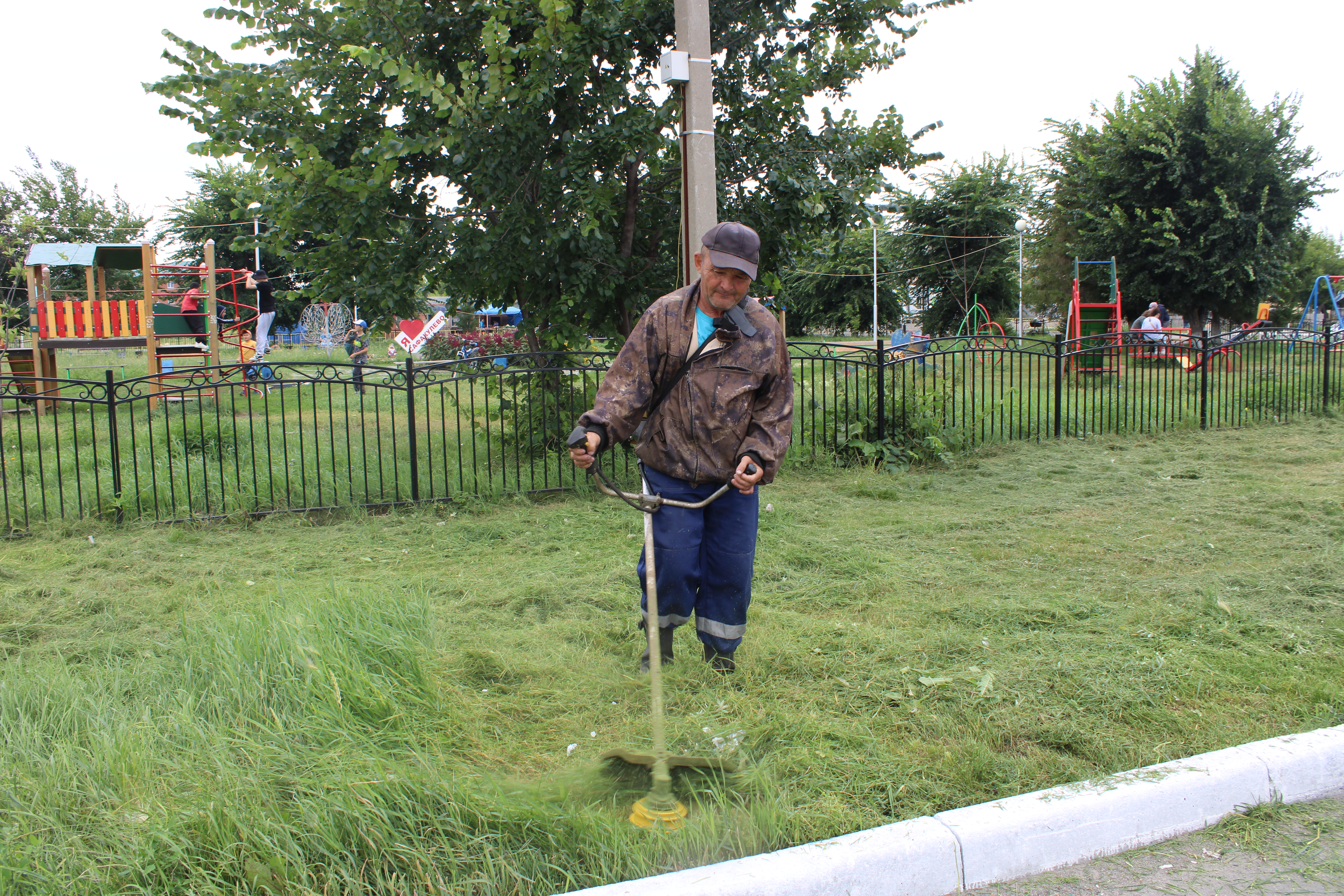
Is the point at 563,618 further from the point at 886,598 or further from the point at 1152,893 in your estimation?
the point at 1152,893

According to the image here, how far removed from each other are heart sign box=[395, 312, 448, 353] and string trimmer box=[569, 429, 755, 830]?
1061 cm

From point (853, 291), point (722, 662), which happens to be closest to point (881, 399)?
point (722, 662)

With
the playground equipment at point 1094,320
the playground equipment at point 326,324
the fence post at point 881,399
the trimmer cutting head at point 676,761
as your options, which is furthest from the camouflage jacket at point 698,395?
the playground equipment at point 326,324

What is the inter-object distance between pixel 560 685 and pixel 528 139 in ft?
16.4

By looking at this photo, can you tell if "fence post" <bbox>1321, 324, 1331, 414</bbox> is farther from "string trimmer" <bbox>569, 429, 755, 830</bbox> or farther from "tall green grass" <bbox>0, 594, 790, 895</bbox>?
"tall green grass" <bbox>0, 594, 790, 895</bbox>

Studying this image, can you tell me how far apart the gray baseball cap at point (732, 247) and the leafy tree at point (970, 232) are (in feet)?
92.0

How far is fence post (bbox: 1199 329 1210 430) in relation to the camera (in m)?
10.7

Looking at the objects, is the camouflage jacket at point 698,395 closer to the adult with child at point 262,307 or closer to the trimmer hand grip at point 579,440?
the trimmer hand grip at point 579,440

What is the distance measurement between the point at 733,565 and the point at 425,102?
214 inches

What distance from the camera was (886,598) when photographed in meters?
4.66

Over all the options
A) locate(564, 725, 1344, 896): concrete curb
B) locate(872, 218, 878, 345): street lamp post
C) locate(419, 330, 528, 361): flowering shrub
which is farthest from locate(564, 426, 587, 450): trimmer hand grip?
locate(872, 218, 878, 345): street lamp post

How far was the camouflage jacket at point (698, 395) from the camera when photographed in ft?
11.1

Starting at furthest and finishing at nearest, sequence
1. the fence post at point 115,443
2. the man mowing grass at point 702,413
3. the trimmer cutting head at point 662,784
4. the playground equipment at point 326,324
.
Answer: the playground equipment at point 326,324 < the fence post at point 115,443 < the man mowing grass at point 702,413 < the trimmer cutting head at point 662,784

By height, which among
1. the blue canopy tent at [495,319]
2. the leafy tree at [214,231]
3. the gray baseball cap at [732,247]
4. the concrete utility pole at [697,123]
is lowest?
the gray baseball cap at [732,247]
